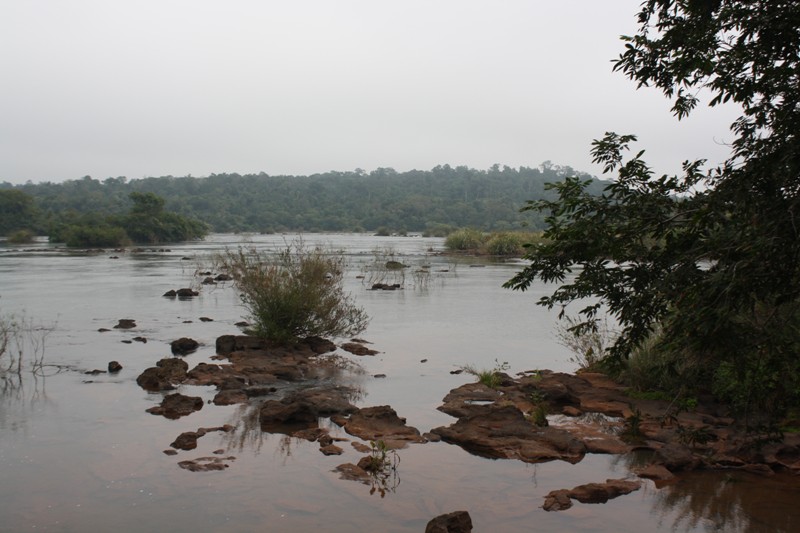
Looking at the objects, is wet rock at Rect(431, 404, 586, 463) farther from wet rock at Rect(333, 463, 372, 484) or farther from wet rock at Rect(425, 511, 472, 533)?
wet rock at Rect(425, 511, 472, 533)

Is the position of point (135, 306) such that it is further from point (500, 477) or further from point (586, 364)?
point (500, 477)

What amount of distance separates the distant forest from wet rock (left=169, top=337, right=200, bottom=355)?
93.1 metres

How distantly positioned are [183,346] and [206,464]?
7.19 meters

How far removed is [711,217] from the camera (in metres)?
5.30

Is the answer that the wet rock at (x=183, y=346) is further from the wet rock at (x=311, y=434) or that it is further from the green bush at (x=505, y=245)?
the green bush at (x=505, y=245)

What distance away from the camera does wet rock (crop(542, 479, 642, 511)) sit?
6.90 meters

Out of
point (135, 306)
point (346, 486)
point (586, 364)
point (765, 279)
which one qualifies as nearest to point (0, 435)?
point (346, 486)

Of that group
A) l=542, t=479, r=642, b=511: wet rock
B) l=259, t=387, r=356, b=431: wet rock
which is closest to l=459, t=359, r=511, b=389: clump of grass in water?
l=259, t=387, r=356, b=431: wet rock

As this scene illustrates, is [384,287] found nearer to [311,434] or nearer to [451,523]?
[311,434]

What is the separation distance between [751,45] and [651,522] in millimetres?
4188

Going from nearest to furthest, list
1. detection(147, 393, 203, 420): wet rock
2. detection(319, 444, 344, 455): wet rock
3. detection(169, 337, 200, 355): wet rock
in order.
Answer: detection(319, 444, 344, 455): wet rock
detection(147, 393, 203, 420): wet rock
detection(169, 337, 200, 355): wet rock

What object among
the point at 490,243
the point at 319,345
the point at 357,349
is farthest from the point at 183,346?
the point at 490,243

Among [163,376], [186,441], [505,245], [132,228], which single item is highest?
[132,228]

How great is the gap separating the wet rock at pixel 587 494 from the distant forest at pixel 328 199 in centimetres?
10148
